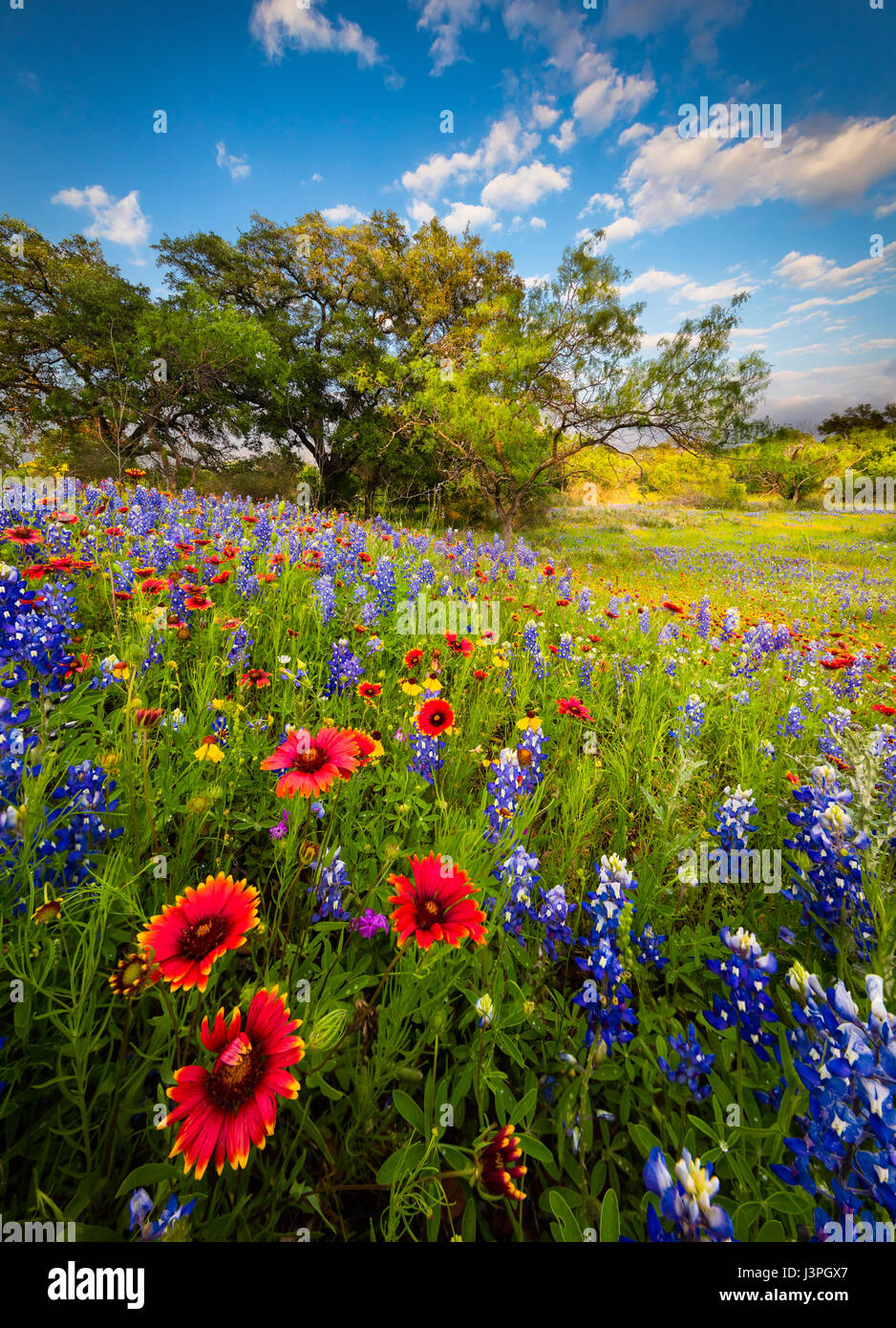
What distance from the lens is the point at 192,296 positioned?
18141mm

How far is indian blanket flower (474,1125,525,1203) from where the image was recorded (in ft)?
2.79

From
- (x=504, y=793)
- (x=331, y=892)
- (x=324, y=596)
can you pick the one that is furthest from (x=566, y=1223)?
(x=324, y=596)

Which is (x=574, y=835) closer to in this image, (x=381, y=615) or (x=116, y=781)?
(x=116, y=781)

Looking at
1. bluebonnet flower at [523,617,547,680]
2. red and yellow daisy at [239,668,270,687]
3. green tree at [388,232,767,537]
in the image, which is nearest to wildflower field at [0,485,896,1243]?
red and yellow daisy at [239,668,270,687]

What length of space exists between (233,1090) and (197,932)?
0.27 meters

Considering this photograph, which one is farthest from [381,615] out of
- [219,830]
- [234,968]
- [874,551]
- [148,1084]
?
[874,551]

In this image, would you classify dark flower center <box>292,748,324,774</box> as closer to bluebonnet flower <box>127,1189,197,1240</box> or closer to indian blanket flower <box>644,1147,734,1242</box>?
bluebonnet flower <box>127,1189,197,1240</box>

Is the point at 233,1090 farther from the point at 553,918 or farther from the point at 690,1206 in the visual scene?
the point at 553,918

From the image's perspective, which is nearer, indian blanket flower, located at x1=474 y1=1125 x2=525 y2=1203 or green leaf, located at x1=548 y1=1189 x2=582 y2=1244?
indian blanket flower, located at x1=474 y1=1125 x2=525 y2=1203

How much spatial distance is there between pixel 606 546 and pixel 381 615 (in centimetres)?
1168

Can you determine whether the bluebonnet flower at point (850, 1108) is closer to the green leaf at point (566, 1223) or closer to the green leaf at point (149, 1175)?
the green leaf at point (566, 1223)

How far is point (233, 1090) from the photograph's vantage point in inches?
30.1

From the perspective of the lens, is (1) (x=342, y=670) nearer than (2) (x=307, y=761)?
No

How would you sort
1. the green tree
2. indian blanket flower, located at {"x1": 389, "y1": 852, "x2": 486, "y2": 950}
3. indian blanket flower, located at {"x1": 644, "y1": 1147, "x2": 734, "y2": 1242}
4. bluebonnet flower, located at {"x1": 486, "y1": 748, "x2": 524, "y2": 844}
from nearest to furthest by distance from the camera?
1. indian blanket flower, located at {"x1": 644, "y1": 1147, "x2": 734, "y2": 1242}
2. indian blanket flower, located at {"x1": 389, "y1": 852, "x2": 486, "y2": 950}
3. bluebonnet flower, located at {"x1": 486, "y1": 748, "x2": 524, "y2": 844}
4. the green tree
